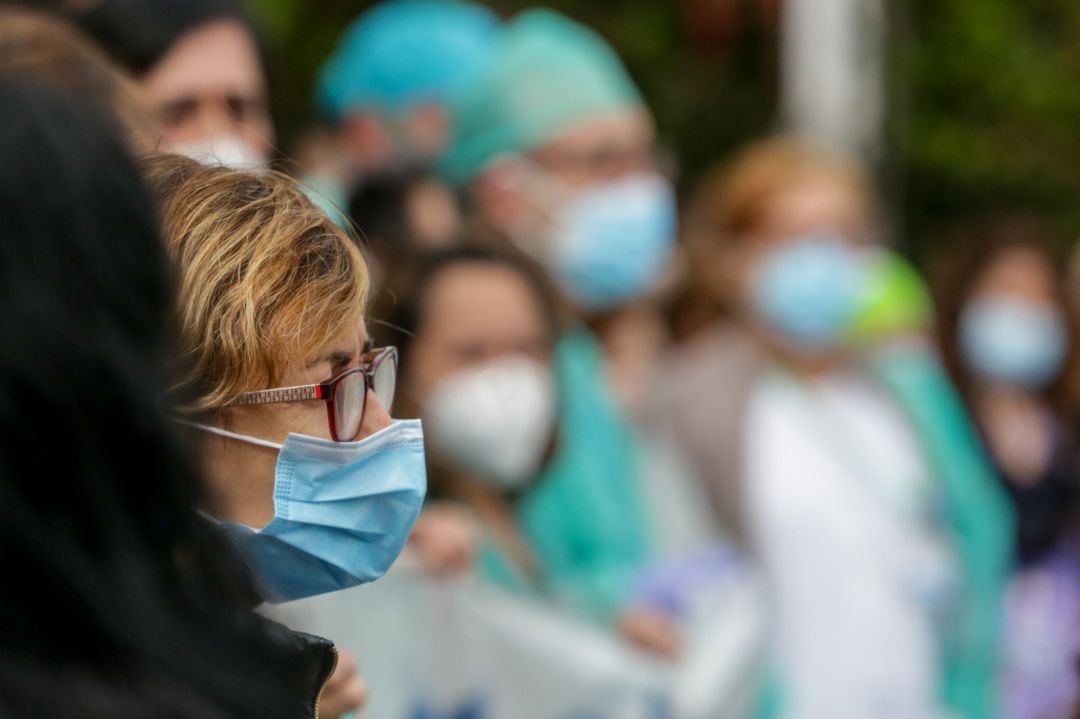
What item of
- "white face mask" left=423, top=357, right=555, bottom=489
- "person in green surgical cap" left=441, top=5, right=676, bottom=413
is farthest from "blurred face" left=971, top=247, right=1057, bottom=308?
"white face mask" left=423, top=357, right=555, bottom=489

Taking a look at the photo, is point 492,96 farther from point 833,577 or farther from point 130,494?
point 130,494

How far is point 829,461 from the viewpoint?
4.72m

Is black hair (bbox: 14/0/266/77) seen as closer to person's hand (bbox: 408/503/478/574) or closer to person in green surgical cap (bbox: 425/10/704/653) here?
person's hand (bbox: 408/503/478/574)

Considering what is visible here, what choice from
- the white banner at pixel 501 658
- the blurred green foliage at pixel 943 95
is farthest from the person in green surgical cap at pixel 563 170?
→ the blurred green foliage at pixel 943 95

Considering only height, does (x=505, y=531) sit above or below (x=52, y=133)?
below

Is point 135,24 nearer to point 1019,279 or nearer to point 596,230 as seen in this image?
point 596,230

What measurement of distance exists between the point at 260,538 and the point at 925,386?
392cm

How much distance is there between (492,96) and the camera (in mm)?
4535

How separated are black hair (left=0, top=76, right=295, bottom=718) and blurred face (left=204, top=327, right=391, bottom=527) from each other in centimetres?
45

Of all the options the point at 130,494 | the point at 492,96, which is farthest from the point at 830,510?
the point at 130,494

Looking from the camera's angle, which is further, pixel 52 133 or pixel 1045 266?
pixel 1045 266

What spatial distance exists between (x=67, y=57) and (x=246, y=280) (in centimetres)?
95

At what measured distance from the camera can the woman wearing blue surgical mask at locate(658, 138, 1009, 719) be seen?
15.0 ft

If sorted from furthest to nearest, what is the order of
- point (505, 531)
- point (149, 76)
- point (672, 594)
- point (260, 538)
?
point (672, 594), point (505, 531), point (149, 76), point (260, 538)
